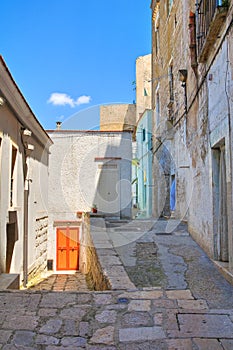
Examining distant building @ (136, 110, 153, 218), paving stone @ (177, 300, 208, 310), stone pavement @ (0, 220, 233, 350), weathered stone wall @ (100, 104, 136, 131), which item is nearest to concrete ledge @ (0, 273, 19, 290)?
stone pavement @ (0, 220, 233, 350)

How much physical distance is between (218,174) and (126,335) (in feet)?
10.2

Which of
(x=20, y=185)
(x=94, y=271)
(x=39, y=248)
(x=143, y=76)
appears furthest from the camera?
(x=143, y=76)

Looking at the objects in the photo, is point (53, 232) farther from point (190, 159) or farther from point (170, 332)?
point (170, 332)

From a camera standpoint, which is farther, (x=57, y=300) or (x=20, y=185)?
(x=20, y=185)

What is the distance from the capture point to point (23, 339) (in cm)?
278

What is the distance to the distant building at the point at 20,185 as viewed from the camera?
5605mm

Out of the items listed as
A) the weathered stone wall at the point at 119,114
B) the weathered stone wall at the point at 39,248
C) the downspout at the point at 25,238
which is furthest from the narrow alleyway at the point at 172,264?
the weathered stone wall at the point at 119,114

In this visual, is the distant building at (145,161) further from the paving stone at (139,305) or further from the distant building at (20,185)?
the paving stone at (139,305)

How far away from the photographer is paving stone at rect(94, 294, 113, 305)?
3559 millimetres

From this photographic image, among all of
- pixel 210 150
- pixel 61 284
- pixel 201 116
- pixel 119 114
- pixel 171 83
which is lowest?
Result: pixel 61 284

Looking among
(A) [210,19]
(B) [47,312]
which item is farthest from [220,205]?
(B) [47,312]

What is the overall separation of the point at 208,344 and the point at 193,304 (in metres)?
0.87

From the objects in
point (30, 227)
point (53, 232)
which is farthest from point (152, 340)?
point (53, 232)

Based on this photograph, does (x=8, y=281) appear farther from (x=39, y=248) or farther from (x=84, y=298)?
(x=39, y=248)
